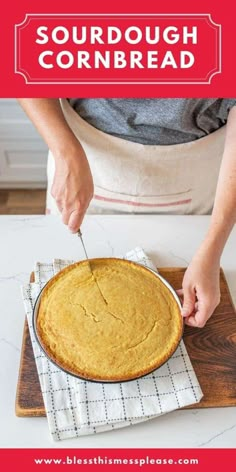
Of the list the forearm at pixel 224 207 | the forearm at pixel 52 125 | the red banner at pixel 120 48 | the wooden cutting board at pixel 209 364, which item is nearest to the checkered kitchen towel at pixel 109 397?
the wooden cutting board at pixel 209 364

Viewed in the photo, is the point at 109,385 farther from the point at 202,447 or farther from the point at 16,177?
the point at 16,177

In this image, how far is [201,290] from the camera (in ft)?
2.81

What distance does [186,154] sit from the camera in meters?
1.06

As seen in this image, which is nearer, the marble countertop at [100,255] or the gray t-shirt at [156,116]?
the marble countertop at [100,255]

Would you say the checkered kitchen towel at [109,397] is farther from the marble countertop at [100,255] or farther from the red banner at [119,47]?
the red banner at [119,47]

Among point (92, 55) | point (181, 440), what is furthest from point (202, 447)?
point (92, 55)

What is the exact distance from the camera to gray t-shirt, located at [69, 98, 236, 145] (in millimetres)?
973

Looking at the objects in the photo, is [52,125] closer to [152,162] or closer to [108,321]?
[152,162]

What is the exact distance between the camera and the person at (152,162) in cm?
90

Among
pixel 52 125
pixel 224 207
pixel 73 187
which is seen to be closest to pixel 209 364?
pixel 224 207

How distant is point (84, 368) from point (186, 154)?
53cm

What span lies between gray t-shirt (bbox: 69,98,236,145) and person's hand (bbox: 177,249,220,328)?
0.92 ft

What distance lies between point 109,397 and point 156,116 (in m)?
0.54
